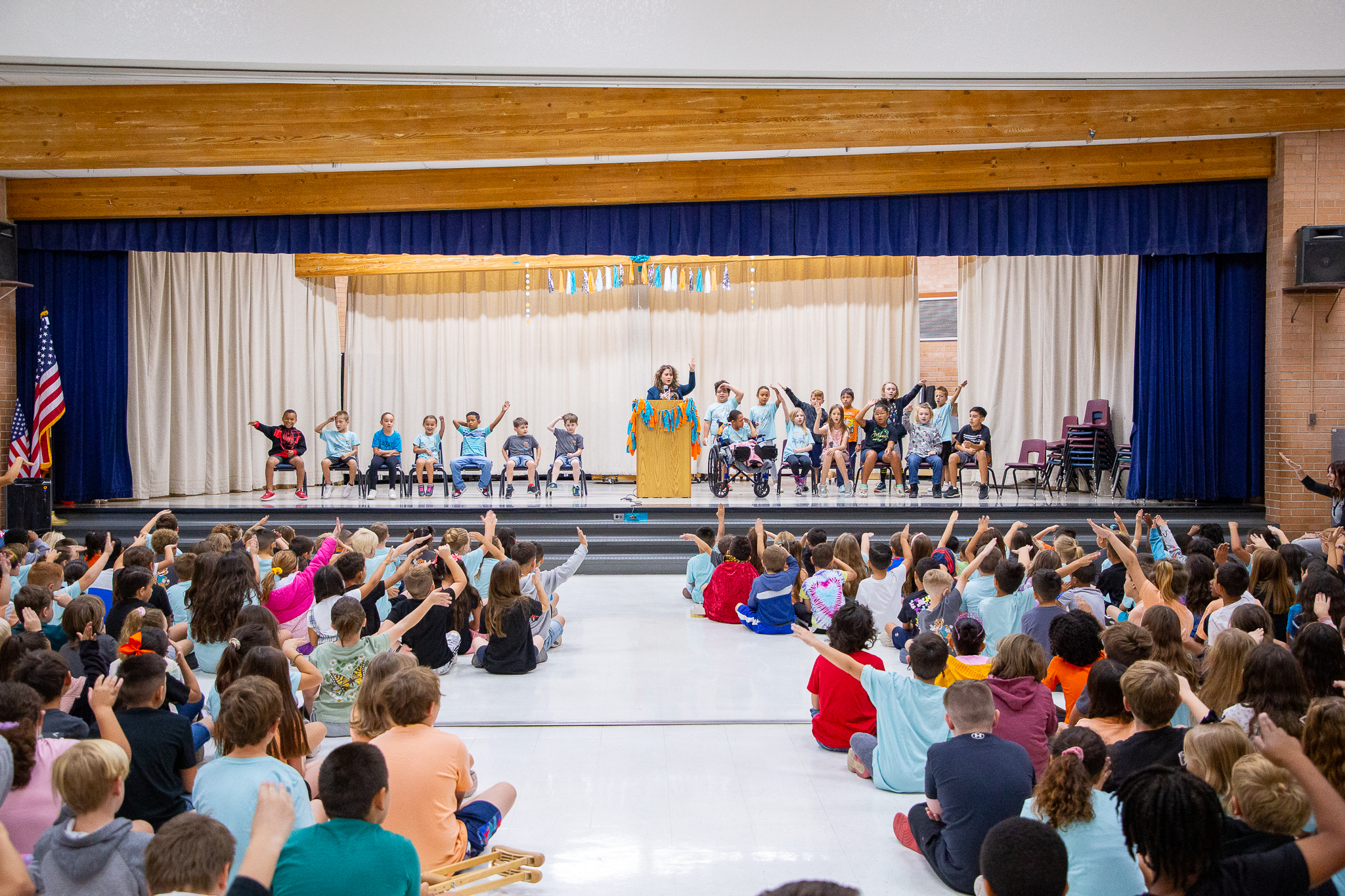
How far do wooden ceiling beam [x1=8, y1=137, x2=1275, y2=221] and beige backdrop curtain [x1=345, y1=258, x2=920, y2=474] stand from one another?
3.70m

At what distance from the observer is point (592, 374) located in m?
14.2

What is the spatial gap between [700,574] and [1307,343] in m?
6.29

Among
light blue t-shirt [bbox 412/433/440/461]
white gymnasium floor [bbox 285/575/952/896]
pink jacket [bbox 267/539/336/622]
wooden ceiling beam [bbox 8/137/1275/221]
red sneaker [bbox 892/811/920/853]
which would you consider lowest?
white gymnasium floor [bbox 285/575/952/896]

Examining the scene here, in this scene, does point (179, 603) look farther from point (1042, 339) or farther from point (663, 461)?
point (1042, 339)

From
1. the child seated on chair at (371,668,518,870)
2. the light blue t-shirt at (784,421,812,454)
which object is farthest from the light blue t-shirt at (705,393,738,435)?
the child seated on chair at (371,668,518,870)

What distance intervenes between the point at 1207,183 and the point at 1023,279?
2902 mm

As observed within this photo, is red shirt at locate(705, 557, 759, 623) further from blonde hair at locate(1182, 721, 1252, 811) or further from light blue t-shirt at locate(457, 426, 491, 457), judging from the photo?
light blue t-shirt at locate(457, 426, 491, 457)

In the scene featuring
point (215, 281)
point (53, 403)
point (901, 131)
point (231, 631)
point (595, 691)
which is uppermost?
point (901, 131)

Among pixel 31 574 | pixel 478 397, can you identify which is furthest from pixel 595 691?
pixel 478 397

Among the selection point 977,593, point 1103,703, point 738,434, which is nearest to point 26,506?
point 738,434

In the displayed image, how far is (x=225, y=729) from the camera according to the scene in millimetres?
2424

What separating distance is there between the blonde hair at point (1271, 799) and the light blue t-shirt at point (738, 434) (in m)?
9.04

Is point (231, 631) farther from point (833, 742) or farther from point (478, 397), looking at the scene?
point (478, 397)

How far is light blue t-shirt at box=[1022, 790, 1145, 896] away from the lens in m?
2.21
